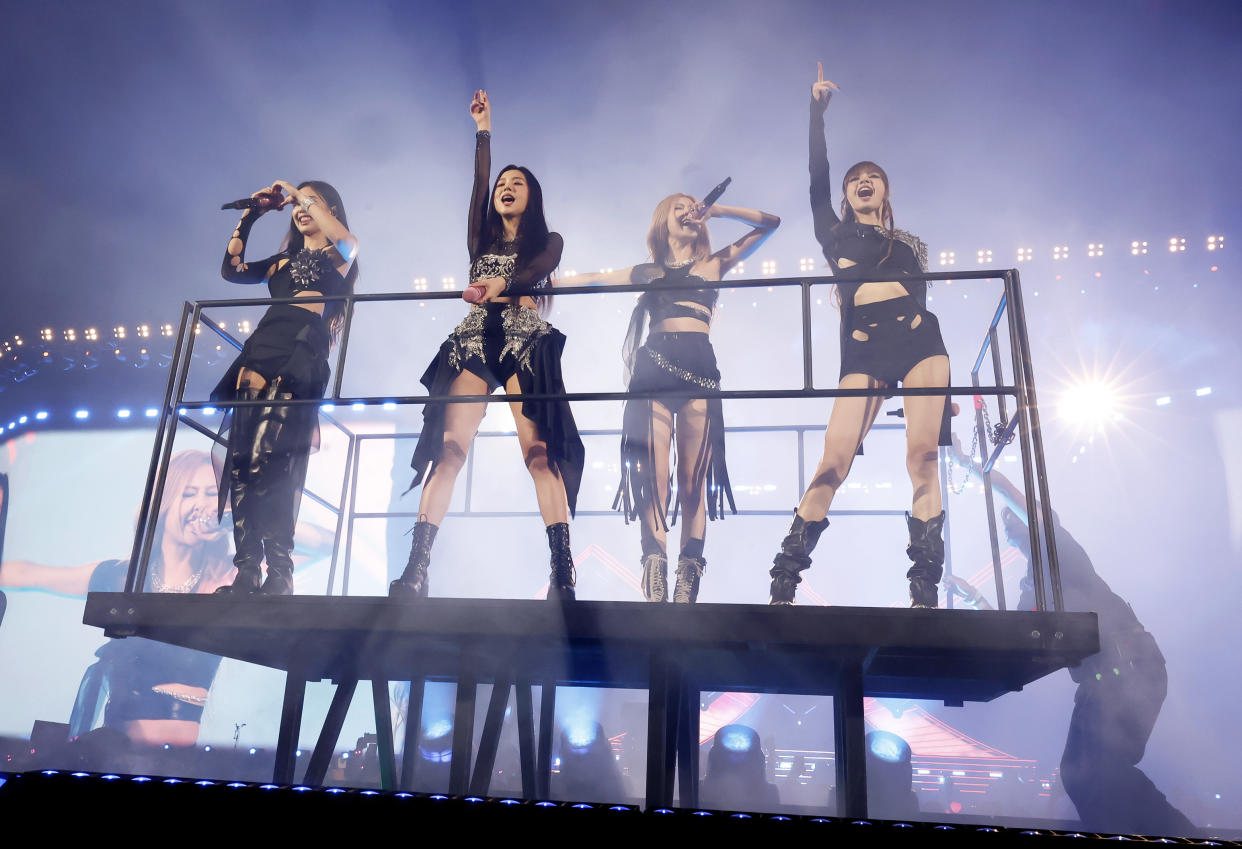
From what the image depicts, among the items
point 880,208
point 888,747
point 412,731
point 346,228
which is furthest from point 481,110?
point 888,747

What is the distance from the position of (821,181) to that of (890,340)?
88 cm

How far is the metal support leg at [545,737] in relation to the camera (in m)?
3.77

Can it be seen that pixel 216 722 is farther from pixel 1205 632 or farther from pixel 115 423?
pixel 1205 632

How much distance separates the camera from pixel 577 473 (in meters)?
3.10

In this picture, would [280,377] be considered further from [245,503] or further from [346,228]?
[346,228]

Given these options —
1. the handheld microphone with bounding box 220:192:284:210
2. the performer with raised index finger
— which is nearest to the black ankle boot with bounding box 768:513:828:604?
the performer with raised index finger

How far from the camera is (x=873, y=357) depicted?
3078mm

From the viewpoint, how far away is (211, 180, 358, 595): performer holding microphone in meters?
3.21

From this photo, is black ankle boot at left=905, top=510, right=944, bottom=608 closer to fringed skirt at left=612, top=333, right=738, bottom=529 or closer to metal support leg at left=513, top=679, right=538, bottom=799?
fringed skirt at left=612, top=333, right=738, bottom=529

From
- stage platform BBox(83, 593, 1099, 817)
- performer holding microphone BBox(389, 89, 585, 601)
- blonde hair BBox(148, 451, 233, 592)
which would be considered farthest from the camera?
blonde hair BBox(148, 451, 233, 592)

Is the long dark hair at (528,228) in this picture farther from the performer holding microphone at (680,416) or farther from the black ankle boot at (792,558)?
the black ankle boot at (792,558)

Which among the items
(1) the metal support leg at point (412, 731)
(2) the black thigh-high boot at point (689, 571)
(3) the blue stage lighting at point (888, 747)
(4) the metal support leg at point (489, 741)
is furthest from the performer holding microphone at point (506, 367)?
(3) the blue stage lighting at point (888, 747)

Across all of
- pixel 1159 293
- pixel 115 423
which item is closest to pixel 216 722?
pixel 115 423

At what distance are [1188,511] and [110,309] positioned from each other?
599 inches
